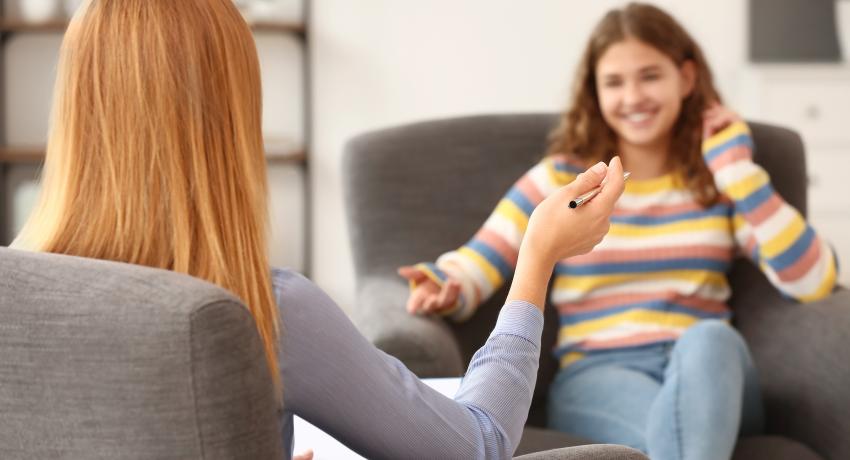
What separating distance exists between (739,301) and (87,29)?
1.47 m

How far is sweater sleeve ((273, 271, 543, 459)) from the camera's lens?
83cm

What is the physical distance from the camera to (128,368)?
620 millimetres

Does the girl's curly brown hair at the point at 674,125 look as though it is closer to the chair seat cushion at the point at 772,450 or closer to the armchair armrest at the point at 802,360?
the armchair armrest at the point at 802,360

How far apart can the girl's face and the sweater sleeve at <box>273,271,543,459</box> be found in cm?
103

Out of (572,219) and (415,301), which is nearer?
(572,219)

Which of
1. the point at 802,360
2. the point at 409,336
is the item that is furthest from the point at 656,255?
the point at 409,336

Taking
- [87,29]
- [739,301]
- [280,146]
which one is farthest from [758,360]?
[280,146]

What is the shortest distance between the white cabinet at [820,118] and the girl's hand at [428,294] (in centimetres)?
210

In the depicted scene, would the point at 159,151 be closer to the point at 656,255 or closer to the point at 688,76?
the point at 656,255

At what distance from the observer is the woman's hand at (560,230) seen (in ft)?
3.39

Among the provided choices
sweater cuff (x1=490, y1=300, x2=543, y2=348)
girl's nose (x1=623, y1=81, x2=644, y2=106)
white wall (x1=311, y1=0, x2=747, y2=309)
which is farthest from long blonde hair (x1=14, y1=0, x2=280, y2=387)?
white wall (x1=311, y1=0, x2=747, y2=309)

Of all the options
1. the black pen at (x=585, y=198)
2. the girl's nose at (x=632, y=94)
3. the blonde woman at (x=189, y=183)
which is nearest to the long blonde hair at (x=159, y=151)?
the blonde woman at (x=189, y=183)

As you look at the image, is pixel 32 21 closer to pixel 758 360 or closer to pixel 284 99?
pixel 284 99

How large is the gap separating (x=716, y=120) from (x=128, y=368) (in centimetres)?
156
